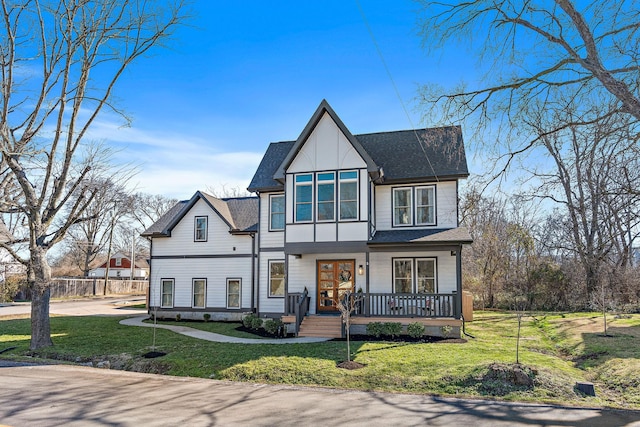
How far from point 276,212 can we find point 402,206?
225 inches

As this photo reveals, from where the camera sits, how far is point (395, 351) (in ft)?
43.1

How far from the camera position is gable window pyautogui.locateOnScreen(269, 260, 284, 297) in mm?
19875

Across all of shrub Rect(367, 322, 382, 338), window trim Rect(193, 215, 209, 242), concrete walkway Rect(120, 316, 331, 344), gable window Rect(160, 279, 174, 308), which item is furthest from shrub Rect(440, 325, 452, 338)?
gable window Rect(160, 279, 174, 308)

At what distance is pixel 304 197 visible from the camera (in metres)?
17.8

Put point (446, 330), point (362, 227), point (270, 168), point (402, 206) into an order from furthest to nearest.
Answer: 1. point (270, 168)
2. point (402, 206)
3. point (362, 227)
4. point (446, 330)

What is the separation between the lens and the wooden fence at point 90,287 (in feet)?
133

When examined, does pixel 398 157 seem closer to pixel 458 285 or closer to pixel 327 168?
pixel 327 168

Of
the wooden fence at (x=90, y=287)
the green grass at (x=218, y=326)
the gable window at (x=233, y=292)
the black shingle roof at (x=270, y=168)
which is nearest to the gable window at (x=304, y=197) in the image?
the black shingle roof at (x=270, y=168)

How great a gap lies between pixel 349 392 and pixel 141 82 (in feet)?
42.4

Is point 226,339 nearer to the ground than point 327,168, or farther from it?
nearer to the ground

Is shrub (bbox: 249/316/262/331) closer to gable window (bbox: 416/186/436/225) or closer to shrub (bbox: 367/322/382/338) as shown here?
shrub (bbox: 367/322/382/338)

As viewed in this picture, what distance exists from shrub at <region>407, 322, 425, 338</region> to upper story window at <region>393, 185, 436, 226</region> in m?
4.47

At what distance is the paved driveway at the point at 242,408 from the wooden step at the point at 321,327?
250 inches

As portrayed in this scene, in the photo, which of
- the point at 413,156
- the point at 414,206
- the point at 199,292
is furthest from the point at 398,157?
the point at 199,292
